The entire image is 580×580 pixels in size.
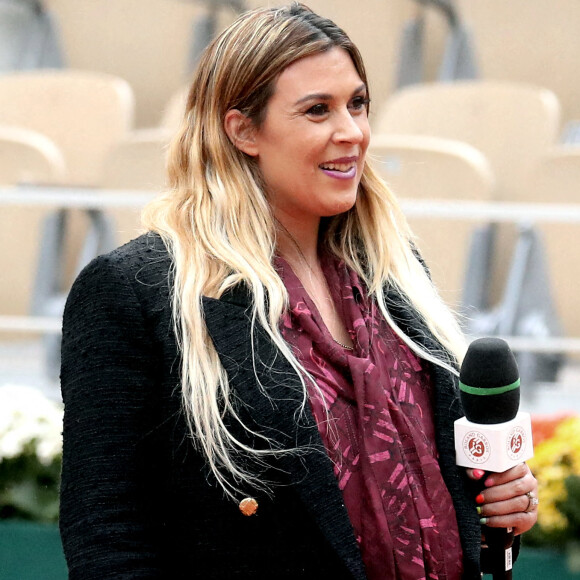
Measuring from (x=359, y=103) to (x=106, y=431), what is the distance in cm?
52

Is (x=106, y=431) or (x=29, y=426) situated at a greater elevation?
(x=106, y=431)

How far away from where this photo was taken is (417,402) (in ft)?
4.44

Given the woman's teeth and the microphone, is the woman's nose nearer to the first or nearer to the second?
the woman's teeth

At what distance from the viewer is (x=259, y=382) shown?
122 cm

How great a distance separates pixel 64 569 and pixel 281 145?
1.25 meters

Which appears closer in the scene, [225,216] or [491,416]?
[491,416]

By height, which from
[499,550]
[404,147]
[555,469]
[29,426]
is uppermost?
[499,550]

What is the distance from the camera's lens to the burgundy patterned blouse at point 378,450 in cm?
123

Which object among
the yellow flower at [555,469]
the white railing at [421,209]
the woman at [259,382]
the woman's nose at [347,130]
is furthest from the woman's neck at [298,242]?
the white railing at [421,209]

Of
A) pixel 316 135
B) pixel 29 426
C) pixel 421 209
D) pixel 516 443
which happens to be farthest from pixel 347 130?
pixel 421 209

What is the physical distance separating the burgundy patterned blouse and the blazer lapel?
31mm

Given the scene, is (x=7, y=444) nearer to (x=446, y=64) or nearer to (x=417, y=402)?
(x=417, y=402)

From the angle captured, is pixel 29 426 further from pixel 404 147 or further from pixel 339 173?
pixel 404 147

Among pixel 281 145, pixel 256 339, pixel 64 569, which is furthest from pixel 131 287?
pixel 64 569
